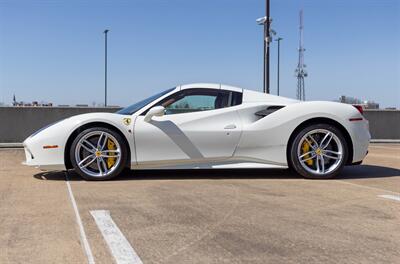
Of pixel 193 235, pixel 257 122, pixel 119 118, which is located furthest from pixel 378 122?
pixel 193 235

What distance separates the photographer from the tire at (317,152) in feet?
21.9

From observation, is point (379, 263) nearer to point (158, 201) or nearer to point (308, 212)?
point (308, 212)

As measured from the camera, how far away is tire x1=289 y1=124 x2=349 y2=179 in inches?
263

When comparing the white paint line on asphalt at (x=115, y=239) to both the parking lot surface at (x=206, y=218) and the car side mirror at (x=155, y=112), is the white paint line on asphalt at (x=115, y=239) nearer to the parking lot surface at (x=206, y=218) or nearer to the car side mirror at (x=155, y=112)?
the parking lot surface at (x=206, y=218)

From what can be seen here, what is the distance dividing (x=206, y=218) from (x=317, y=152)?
3.02m

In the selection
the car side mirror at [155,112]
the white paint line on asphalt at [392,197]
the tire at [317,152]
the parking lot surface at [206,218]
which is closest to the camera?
the parking lot surface at [206,218]

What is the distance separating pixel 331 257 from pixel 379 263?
30 centimetres

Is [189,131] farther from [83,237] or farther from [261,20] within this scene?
[261,20]

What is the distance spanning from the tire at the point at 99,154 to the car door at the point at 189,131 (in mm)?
264

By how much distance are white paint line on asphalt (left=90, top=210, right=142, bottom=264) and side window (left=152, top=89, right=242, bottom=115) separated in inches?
103

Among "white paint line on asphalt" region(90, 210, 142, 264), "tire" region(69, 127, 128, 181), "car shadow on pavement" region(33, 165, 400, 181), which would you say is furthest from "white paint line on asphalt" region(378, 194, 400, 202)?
"tire" region(69, 127, 128, 181)

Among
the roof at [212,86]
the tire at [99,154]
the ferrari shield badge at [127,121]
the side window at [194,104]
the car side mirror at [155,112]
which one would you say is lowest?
the tire at [99,154]

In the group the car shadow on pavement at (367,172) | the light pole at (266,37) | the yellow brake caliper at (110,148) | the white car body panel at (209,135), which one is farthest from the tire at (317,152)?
the light pole at (266,37)

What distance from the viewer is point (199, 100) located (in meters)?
6.79
